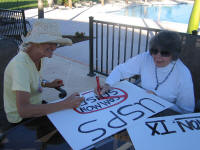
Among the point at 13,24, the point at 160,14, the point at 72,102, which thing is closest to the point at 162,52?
the point at 72,102

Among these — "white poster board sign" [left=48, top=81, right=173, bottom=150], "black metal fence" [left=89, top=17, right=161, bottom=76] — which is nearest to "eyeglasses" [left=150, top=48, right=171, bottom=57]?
"white poster board sign" [left=48, top=81, right=173, bottom=150]

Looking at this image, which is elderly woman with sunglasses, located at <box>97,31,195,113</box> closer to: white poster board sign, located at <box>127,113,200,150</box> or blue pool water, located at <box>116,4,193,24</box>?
white poster board sign, located at <box>127,113,200,150</box>

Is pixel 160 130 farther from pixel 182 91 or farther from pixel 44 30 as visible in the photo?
pixel 44 30

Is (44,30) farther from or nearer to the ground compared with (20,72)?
farther from the ground

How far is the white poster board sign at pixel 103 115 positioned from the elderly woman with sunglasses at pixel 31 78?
3.0 inches

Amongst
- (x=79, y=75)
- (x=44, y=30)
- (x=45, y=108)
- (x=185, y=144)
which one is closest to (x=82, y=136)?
(x=45, y=108)

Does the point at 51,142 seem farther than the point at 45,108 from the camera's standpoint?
No

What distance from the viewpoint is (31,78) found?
1544mm

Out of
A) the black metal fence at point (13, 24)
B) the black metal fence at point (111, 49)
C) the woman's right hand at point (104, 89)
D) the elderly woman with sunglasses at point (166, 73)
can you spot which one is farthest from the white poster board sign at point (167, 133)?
the black metal fence at point (13, 24)

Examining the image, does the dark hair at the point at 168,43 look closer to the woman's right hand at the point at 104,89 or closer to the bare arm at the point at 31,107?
the woman's right hand at the point at 104,89

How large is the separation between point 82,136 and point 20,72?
0.63 m

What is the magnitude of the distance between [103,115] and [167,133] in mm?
406

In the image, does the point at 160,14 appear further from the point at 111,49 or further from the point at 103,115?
the point at 103,115

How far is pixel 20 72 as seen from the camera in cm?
139
